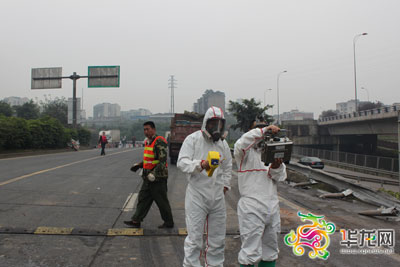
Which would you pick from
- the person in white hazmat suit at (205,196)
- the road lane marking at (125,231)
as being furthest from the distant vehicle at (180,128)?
the person in white hazmat suit at (205,196)

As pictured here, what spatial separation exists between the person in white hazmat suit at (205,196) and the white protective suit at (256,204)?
0.81ft

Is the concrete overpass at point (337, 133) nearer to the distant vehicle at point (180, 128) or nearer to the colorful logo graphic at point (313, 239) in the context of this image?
the distant vehicle at point (180, 128)

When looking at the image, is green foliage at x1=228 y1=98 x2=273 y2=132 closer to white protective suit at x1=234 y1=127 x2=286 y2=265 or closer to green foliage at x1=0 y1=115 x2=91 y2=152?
green foliage at x1=0 y1=115 x2=91 y2=152

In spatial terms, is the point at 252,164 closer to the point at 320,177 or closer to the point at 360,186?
the point at 360,186

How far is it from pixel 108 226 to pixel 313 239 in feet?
10.6

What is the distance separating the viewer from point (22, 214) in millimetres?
5484

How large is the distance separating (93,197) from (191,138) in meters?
4.68

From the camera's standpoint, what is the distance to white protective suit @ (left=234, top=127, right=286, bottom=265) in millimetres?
2969

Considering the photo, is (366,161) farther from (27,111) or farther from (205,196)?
(27,111)

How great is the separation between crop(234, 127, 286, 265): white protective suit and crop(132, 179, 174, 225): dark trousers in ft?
7.00

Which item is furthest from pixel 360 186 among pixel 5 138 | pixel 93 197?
pixel 5 138

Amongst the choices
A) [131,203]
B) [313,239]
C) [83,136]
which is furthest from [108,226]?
[83,136]

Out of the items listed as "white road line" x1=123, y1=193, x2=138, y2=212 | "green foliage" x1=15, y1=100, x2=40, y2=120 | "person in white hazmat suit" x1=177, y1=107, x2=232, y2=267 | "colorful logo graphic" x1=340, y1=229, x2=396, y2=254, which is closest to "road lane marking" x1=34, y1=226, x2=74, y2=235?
"white road line" x1=123, y1=193, x2=138, y2=212

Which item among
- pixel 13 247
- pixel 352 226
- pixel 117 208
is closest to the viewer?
pixel 13 247
